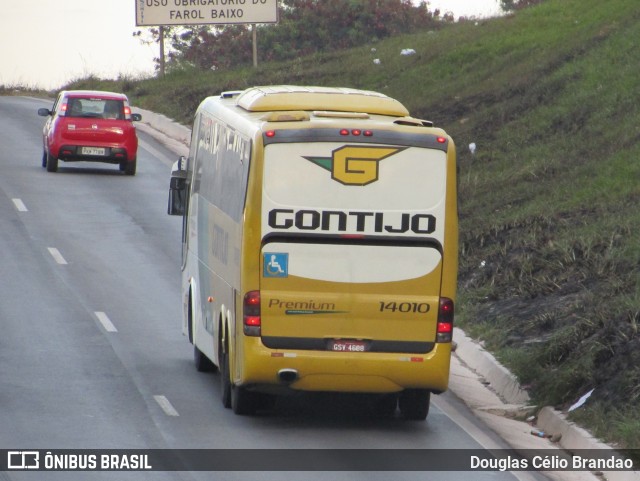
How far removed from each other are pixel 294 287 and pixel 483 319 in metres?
6.30

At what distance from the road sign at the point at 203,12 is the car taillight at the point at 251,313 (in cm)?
3642

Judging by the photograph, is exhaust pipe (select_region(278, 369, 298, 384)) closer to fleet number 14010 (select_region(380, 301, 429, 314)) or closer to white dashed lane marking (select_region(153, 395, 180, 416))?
fleet number 14010 (select_region(380, 301, 429, 314))

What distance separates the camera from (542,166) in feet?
89.9

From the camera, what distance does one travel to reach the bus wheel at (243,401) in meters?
14.8

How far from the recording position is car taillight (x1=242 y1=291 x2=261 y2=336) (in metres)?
13.9

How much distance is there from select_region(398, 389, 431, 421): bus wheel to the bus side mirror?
15.0 ft

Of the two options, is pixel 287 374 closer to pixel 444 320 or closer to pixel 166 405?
pixel 444 320

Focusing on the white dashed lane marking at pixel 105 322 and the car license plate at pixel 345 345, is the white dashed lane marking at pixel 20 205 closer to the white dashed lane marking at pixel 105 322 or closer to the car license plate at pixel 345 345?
the white dashed lane marking at pixel 105 322

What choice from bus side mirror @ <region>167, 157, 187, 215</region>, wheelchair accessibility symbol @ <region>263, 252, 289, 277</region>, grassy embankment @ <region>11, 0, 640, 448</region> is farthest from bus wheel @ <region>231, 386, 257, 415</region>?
bus side mirror @ <region>167, 157, 187, 215</region>

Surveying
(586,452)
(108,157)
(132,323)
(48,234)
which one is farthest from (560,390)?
(108,157)

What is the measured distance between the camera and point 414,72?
40.6m

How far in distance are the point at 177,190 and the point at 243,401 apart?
173 inches

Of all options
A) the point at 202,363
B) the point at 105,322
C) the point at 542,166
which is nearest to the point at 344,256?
the point at 202,363

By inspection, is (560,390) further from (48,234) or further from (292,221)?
(48,234)
